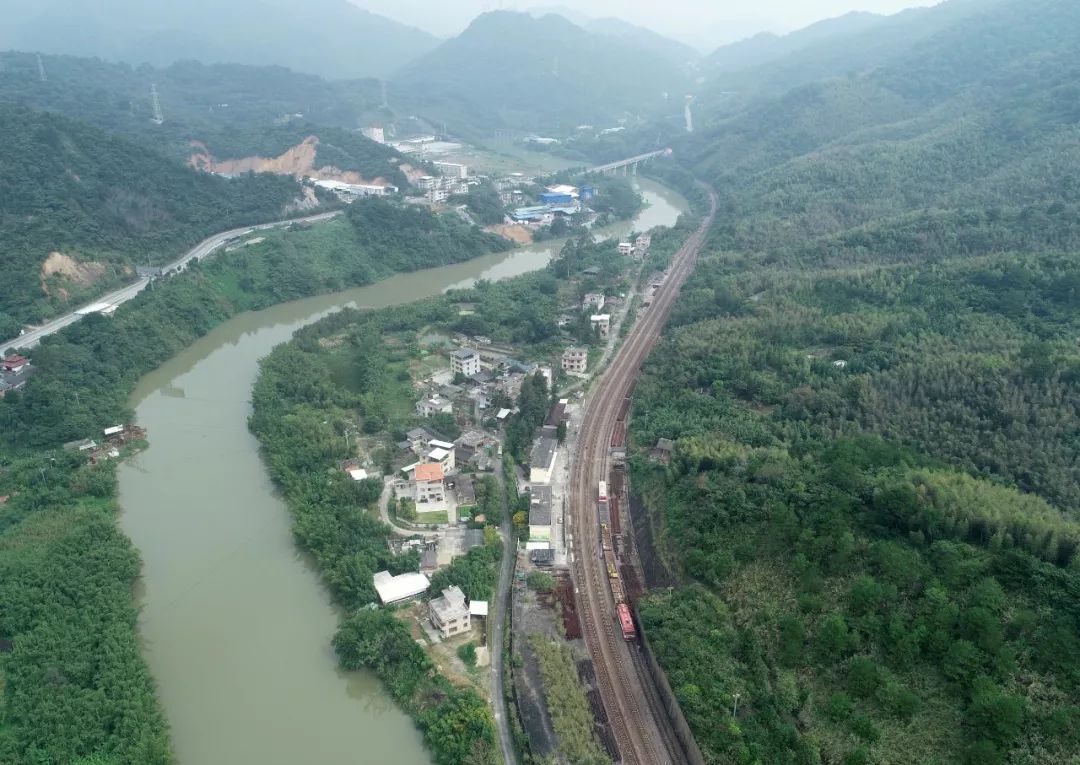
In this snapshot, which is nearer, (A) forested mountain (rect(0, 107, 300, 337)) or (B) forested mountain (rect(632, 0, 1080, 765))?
(B) forested mountain (rect(632, 0, 1080, 765))

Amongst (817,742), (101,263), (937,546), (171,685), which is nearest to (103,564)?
(171,685)

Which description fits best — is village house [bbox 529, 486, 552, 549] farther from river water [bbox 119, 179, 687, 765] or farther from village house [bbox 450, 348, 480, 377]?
village house [bbox 450, 348, 480, 377]

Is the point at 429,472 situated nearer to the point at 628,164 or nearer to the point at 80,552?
the point at 80,552

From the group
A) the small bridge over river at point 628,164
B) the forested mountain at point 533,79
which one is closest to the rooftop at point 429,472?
the small bridge over river at point 628,164

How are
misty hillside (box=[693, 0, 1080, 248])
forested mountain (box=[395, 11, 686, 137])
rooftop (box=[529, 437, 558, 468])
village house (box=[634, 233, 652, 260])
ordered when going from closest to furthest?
rooftop (box=[529, 437, 558, 468]) < misty hillside (box=[693, 0, 1080, 248]) < village house (box=[634, 233, 652, 260]) < forested mountain (box=[395, 11, 686, 137])

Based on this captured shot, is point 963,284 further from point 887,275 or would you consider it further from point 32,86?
point 32,86

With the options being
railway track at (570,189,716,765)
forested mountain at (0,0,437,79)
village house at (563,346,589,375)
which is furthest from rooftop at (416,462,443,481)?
forested mountain at (0,0,437,79)

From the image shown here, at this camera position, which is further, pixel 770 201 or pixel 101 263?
pixel 770 201

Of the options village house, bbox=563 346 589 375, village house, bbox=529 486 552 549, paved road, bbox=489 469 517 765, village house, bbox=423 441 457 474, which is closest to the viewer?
paved road, bbox=489 469 517 765
